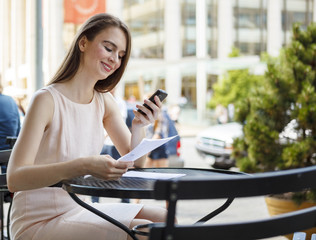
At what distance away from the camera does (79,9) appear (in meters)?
14.9

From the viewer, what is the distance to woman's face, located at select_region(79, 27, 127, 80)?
8.71 feet

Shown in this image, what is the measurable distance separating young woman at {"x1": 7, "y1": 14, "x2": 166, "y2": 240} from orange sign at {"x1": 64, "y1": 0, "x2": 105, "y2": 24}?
12193 mm

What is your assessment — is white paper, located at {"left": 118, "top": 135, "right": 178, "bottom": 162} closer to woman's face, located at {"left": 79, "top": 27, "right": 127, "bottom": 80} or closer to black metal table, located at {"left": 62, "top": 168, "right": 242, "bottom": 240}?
black metal table, located at {"left": 62, "top": 168, "right": 242, "bottom": 240}

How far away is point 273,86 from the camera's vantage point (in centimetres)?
548

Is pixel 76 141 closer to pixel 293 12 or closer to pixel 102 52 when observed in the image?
pixel 102 52

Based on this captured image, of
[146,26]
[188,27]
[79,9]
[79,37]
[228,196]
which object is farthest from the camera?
[146,26]

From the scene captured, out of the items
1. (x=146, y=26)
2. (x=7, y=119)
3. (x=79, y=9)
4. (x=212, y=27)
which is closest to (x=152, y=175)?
(x=7, y=119)

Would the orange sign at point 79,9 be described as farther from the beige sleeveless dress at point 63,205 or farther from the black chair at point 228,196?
the black chair at point 228,196

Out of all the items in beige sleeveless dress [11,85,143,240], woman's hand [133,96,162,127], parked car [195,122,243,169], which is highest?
woman's hand [133,96,162,127]

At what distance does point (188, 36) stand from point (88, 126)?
37951 mm

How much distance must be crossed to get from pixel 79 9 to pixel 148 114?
12627 millimetres

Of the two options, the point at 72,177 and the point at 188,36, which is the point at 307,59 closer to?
the point at 72,177

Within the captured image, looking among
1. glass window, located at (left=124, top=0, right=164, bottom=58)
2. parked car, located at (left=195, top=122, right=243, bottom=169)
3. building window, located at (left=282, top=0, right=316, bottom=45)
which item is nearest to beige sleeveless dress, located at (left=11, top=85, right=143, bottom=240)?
parked car, located at (left=195, top=122, right=243, bottom=169)

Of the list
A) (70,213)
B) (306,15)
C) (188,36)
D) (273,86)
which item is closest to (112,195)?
(70,213)
